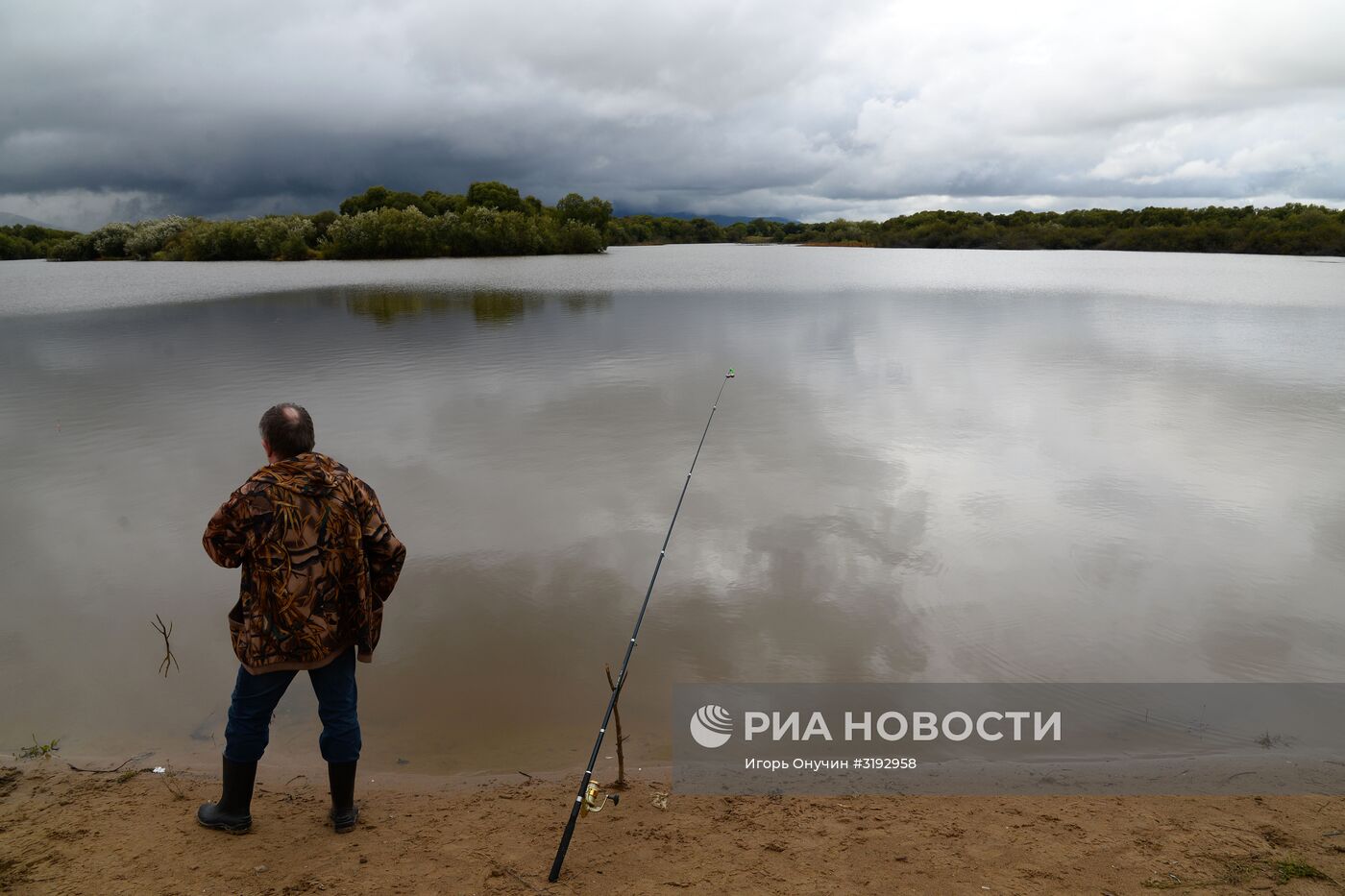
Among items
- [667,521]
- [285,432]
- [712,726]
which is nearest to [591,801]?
[712,726]

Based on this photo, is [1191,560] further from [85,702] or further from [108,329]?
[108,329]

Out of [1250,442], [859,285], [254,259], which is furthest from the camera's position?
[254,259]

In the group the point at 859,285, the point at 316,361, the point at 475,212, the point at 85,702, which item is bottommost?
the point at 85,702

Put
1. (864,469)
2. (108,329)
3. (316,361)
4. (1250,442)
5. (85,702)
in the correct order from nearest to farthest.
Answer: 1. (85,702)
2. (864,469)
3. (1250,442)
4. (316,361)
5. (108,329)

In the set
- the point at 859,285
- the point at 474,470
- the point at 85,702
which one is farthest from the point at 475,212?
the point at 85,702

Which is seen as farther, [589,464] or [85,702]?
[589,464]

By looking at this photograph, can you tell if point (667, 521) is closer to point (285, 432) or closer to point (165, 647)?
point (165, 647)

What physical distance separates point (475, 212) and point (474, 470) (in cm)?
7222

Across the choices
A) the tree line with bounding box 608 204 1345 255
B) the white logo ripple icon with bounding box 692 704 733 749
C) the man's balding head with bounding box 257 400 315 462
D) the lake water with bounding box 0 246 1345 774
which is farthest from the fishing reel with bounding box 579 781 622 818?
the tree line with bounding box 608 204 1345 255

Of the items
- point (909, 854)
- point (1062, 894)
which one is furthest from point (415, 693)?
point (1062, 894)

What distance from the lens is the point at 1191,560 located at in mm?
6781

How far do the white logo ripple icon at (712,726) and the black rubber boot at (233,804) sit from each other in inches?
86.2

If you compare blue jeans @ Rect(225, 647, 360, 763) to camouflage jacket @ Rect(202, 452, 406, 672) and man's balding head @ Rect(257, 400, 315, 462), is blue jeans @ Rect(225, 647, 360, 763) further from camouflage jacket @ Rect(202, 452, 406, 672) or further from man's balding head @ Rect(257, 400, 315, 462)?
man's balding head @ Rect(257, 400, 315, 462)

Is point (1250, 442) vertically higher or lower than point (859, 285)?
lower
